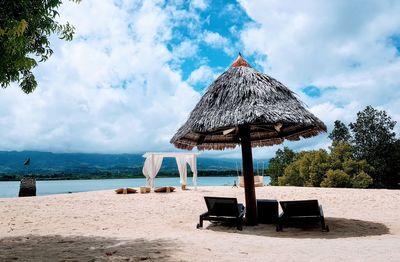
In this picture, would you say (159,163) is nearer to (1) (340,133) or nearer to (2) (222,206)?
(2) (222,206)

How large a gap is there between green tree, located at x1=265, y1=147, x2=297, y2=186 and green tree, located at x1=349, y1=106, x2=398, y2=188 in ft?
29.9

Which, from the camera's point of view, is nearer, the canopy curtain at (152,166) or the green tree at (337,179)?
the canopy curtain at (152,166)

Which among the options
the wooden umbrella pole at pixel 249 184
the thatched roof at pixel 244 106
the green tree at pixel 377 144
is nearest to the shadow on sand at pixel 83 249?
the wooden umbrella pole at pixel 249 184

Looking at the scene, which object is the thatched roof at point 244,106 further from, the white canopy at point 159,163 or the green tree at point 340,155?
the green tree at point 340,155

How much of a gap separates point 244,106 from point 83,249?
13.8 ft

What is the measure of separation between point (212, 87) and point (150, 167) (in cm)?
886

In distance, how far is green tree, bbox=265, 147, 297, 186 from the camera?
161 ft

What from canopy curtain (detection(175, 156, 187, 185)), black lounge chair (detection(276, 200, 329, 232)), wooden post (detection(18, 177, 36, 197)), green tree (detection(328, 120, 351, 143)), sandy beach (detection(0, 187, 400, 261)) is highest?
green tree (detection(328, 120, 351, 143))

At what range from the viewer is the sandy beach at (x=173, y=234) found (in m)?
4.98

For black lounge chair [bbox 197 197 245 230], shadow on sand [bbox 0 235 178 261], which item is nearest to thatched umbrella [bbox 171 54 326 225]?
black lounge chair [bbox 197 197 245 230]

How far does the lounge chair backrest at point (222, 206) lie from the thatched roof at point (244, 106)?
1.52 metres

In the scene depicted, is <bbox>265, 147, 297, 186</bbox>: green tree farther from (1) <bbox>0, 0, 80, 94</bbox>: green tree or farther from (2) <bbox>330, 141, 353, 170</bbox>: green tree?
(1) <bbox>0, 0, 80, 94</bbox>: green tree

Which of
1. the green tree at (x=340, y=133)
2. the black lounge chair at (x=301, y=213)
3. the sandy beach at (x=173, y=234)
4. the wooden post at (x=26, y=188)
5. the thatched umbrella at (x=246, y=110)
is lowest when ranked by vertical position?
the sandy beach at (x=173, y=234)

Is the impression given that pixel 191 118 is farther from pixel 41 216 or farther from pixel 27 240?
pixel 41 216
